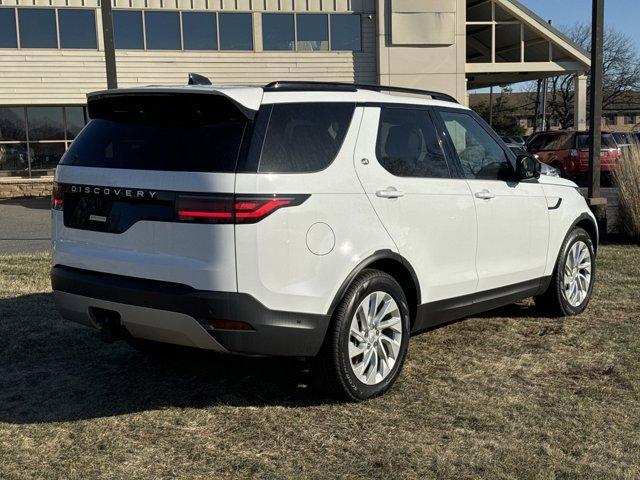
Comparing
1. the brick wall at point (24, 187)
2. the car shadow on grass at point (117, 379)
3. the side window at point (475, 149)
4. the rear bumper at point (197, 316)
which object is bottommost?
the brick wall at point (24, 187)

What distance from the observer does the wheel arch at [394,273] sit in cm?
404

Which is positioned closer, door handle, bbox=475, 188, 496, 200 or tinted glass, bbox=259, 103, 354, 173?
tinted glass, bbox=259, 103, 354, 173

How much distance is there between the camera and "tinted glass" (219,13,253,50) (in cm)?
2233

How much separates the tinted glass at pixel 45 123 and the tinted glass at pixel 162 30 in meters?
3.43

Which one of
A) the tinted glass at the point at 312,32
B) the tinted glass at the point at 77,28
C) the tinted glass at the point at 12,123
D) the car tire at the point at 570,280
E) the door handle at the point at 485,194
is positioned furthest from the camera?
the tinted glass at the point at 312,32

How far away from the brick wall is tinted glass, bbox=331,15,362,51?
31.9ft

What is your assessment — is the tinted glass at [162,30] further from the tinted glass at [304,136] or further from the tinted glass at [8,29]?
the tinted glass at [304,136]

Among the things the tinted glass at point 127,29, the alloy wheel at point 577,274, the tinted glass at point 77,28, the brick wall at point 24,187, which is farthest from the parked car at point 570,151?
the alloy wheel at point 577,274

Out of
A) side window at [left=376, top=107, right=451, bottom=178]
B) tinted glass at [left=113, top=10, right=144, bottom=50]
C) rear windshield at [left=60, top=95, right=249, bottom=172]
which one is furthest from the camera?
tinted glass at [left=113, top=10, right=144, bottom=50]

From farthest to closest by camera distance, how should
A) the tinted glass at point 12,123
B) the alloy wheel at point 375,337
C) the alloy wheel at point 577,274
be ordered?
1. the tinted glass at point 12,123
2. the alloy wheel at point 577,274
3. the alloy wheel at point 375,337

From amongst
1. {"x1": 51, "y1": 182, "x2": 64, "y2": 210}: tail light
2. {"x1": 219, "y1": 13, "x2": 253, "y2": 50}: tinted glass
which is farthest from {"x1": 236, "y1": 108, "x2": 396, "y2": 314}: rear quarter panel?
{"x1": 219, "y1": 13, "x2": 253, "y2": 50}: tinted glass

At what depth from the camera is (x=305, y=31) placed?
22891 millimetres

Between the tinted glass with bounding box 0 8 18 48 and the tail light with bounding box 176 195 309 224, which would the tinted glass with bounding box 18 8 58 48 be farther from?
the tail light with bounding box 176 195 309 224

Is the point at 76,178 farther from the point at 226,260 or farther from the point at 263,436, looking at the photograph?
the point at 263,436
